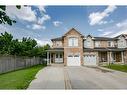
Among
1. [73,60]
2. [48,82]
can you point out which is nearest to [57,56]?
[73,60]

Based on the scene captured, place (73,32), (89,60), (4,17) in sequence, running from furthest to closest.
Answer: (89,60), (73,32), (4,17)

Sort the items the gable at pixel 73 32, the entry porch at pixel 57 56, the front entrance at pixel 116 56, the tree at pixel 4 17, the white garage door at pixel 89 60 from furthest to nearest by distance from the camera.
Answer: the front entrance at pixel 116 56, the entry porch at pixel 57 56, the white garage door at pixel 89 60, the gable at pixel 73 32, the tree at pixel 4 17

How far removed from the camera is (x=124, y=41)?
149ft

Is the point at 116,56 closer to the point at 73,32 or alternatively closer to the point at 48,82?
the point at 73,32

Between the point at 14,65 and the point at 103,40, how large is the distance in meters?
22.4

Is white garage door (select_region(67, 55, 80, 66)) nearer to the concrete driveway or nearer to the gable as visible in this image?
the gable

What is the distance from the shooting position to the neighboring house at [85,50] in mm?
40688

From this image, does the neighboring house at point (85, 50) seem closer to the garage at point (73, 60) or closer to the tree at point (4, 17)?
the garage at point (73, 60)

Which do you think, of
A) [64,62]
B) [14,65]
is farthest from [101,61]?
[14,65]

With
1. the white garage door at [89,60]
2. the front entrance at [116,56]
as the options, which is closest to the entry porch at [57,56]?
the white garage door at [89,60]

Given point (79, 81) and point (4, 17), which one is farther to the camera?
point (79, 81)

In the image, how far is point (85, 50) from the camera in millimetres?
41875

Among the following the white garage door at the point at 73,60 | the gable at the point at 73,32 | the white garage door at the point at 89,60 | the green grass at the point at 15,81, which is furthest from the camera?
the white garage door at the point at 89,60

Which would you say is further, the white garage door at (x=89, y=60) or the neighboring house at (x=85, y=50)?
the white garage door at (x=89, y=60)
